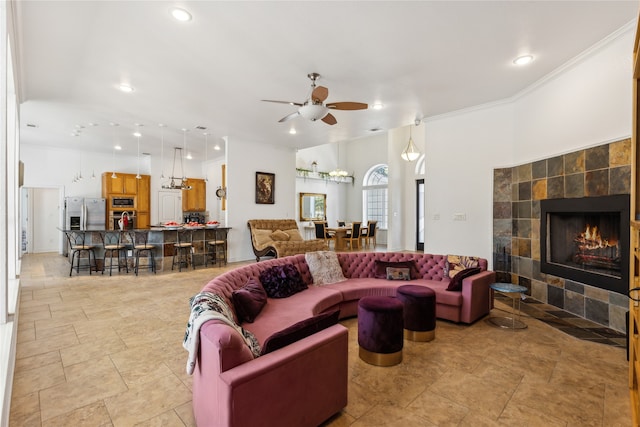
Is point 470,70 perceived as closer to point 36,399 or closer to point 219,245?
point 36,399

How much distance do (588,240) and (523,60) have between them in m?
2.38

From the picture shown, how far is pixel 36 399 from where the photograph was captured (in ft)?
7.50

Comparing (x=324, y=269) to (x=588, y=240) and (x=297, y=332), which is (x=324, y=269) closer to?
(x=297, y=332)

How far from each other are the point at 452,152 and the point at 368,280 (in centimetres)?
315

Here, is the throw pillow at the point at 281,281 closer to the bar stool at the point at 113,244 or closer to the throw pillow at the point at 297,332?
the throw pillow at the point at 297,332

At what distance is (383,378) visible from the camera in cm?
254

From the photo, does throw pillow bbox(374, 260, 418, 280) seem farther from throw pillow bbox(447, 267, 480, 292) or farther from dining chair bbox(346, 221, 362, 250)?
dining chair bbox(346, 221, 362, 250)

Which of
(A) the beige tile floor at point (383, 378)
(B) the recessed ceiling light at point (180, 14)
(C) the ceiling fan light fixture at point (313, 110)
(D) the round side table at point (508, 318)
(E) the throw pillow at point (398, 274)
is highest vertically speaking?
(B) the recessed ceiling light at point (180, 14)

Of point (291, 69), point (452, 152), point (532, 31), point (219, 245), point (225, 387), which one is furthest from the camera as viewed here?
point (219, 245)

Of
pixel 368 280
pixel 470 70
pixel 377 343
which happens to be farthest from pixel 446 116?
pixel 377 343

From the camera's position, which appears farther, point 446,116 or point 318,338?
point 446,116

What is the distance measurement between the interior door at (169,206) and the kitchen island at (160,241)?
3.51 metres

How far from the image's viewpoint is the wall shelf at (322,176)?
11367 mm

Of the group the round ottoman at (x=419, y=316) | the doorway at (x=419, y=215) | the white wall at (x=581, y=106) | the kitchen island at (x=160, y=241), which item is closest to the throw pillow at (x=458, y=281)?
the round ottoman at (x=419, y=316)
